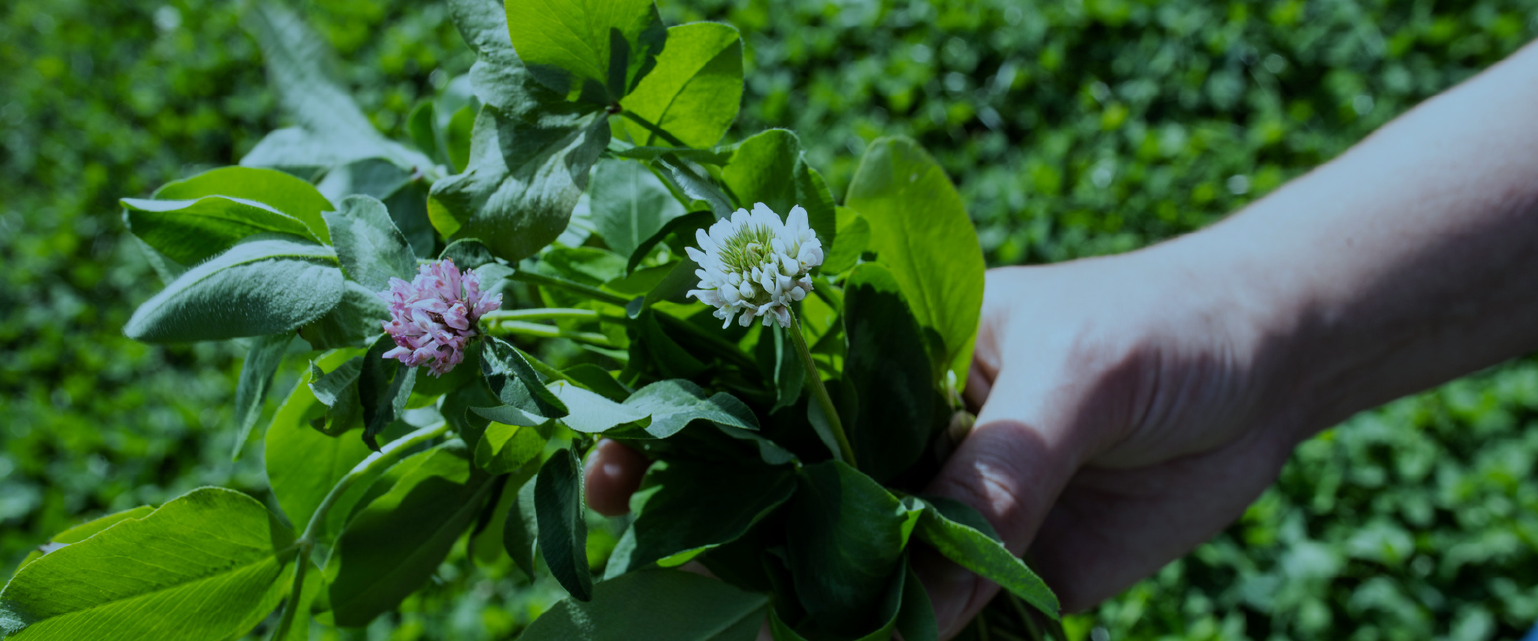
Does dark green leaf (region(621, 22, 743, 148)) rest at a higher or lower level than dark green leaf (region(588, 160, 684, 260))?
higher

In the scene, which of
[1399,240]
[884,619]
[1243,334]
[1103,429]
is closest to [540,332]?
[884,619]

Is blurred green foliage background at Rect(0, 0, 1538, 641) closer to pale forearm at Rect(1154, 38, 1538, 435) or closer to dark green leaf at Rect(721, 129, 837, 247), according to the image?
pale forearm at Rect(1154, 38, 1538, 435)

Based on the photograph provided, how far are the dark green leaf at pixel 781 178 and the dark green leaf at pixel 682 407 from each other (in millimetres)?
100

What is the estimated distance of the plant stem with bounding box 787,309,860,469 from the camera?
39 cm

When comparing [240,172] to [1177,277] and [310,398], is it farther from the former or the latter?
[1177,277]

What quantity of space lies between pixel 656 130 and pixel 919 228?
18 cm

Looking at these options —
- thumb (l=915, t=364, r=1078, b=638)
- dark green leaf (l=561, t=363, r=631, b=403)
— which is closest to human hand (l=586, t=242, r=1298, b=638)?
thumb (l=915, t=364, r=1078, b=638)

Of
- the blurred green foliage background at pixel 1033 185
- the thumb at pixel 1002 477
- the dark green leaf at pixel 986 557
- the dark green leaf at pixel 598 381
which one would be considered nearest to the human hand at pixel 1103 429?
the thumb at pixel 1002 477

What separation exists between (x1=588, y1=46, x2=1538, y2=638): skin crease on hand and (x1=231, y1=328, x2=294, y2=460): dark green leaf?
261mm

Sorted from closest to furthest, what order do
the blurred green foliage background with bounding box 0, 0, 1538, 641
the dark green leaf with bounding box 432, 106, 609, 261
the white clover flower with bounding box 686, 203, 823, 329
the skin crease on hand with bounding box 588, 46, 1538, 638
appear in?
1. the white clover flower with bounding box 686, 203, 823, 329
2. the dark green leaf with bounding box 432, 106, 609, 261
3. the skin crease on hand with bounding box 588, 46, 1538, 638
4. the blurred green foliage background with bounding box 0, 0, 1538, 641

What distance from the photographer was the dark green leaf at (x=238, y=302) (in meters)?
0.43

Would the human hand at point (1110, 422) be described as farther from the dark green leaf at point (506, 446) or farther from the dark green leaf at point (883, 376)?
the dark green leaf at point (506, 446)

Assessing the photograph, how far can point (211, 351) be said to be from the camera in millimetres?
1862

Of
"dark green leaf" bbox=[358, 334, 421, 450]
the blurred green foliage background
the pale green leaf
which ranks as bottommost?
the blurred green foliage background
